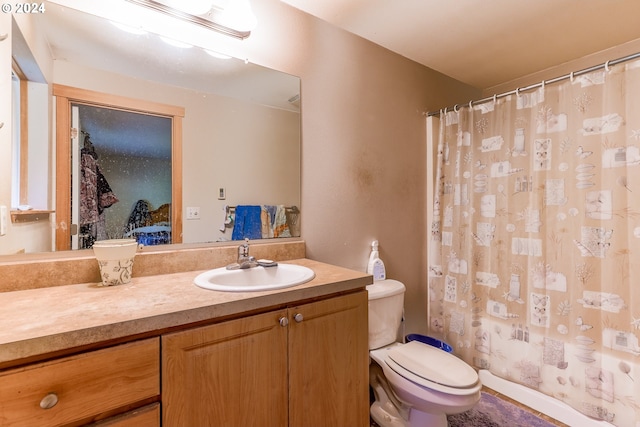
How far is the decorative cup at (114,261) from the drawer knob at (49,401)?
0.46 metres

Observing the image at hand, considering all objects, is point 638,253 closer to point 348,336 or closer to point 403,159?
point 403,159

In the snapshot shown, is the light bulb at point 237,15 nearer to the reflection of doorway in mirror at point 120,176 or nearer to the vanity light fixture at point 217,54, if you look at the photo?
the vanity light fixture at point 217,54

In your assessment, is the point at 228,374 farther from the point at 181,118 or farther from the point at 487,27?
the point at 487,27

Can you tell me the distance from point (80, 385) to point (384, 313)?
132cm

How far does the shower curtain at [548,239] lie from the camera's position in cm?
144

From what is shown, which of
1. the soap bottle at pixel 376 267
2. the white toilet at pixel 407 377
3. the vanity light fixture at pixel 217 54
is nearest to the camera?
the white toilet at pixel 407 377

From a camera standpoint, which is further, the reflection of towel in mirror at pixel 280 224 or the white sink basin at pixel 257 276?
the reflection of towel in mirror at pixel 280 224

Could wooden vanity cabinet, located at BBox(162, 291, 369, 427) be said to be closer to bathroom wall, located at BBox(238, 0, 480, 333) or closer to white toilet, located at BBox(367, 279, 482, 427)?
white toilet, located at BBox(367, 279, 482, 427)

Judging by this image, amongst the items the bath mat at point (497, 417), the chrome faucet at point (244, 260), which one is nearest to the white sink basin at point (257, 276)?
the chrome faucet at point (244, 260)

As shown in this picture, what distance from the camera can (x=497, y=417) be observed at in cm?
166

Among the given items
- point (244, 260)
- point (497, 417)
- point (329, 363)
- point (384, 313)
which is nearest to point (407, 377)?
point (384, 313)

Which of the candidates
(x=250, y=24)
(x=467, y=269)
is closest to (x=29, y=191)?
(x=250, y=24)

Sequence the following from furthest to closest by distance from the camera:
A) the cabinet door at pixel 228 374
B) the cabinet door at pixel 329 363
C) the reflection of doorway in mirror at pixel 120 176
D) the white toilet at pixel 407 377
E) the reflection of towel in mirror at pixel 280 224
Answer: the reflection of towel in mirror at pixel 280 224 → the white toilet at pixel 407 377 → the reflection of doorway in mirror at pixel 120 176 → the cabinet door at pixel 329 363 → the cabinet door at pixel 228 374

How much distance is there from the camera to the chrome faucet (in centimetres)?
128
